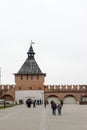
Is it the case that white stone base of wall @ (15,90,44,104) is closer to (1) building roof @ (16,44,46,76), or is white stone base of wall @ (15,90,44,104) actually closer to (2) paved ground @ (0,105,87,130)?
(1) building roof @ (16,44,46,76)

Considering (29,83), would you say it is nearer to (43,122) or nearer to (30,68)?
(30,68)

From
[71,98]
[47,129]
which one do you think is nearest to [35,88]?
[71,98]

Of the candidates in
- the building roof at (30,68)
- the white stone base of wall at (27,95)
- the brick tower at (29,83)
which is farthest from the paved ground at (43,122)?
the building roof at (30,68)

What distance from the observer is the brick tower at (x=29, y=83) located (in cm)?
9231

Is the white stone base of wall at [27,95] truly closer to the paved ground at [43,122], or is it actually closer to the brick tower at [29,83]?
the brick tower at [29,83]

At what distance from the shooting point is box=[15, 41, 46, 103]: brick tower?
303ft

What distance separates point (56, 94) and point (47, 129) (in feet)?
248

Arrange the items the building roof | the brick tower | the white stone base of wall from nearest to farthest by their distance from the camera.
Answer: the white stone base of wall → the brick tower → the building roof

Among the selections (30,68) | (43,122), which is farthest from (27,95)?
(43,122)

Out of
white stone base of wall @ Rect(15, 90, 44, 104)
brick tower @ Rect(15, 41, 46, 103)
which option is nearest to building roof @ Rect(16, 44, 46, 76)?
brick tower @ Rect(15, 41, 46, 103)

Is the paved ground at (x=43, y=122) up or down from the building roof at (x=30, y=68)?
down

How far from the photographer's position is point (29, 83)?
9319 cm

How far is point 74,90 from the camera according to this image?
93625 millimetres

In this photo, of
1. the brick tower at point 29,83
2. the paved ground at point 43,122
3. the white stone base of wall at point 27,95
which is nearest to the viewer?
the paved ground at point 43,122
